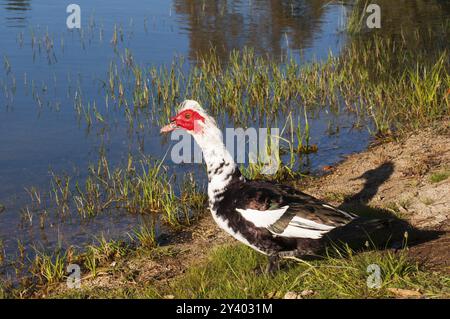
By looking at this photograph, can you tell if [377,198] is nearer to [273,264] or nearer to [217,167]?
[273,264]

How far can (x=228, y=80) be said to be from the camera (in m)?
12.9

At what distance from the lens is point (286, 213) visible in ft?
19.8

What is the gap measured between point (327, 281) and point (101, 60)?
450 inches

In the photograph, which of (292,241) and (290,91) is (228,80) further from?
(292,241)

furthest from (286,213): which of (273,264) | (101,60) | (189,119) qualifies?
(101,60)

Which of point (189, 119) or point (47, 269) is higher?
point (189, 119)

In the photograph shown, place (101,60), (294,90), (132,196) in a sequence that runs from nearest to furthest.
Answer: (132,196) → (294,90) → (101,60)

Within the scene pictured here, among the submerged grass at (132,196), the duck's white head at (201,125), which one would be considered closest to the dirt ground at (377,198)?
the submerged grass at (132,196)

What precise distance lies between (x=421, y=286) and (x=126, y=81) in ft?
32.9

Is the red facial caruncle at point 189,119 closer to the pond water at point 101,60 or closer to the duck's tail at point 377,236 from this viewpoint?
the duck's tail at point 377,236

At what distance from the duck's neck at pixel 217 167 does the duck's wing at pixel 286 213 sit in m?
0.15

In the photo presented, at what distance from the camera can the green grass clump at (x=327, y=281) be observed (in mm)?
5344

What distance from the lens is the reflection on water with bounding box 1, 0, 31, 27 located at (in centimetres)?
1906

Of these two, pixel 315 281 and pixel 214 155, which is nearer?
pixel 315 281
